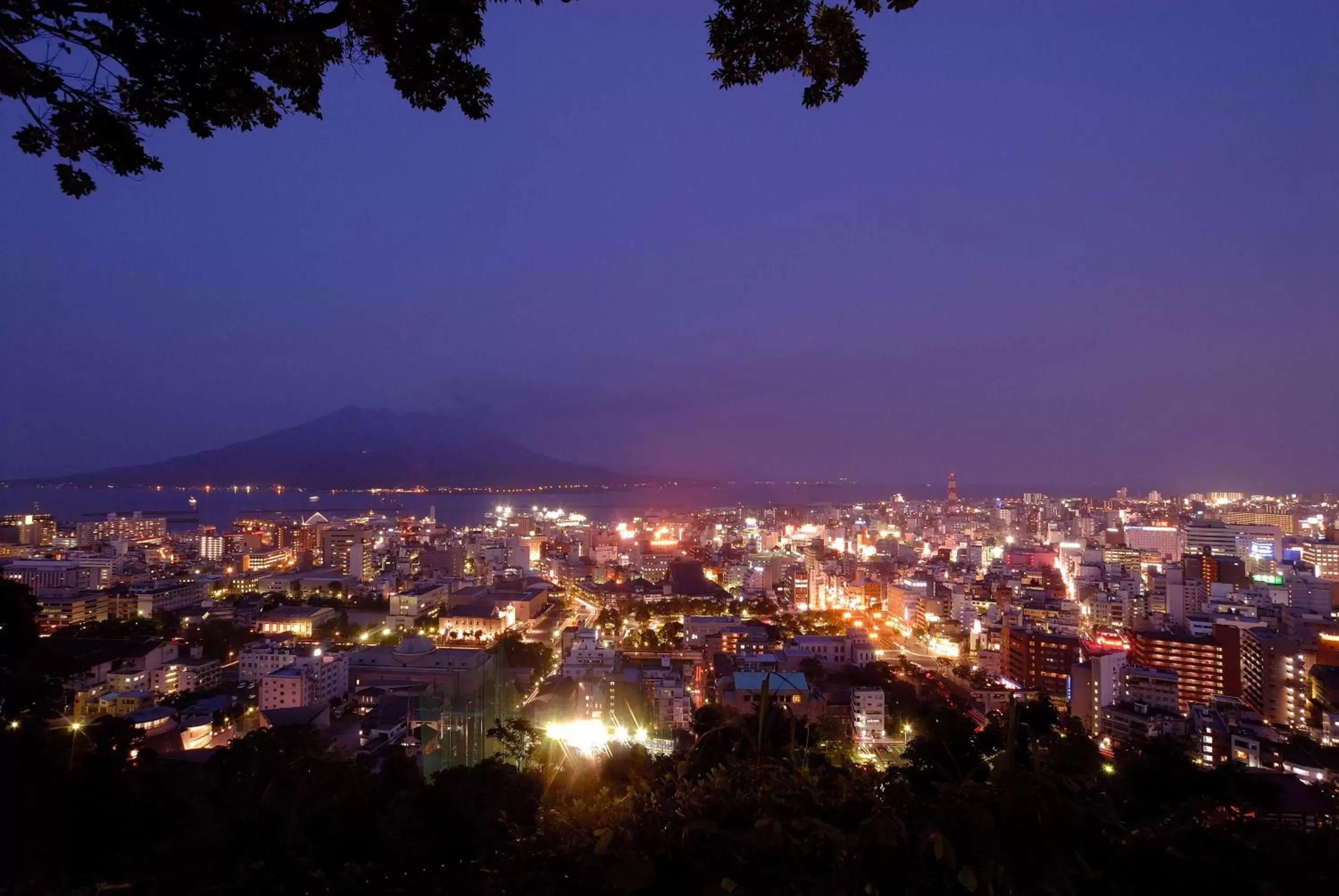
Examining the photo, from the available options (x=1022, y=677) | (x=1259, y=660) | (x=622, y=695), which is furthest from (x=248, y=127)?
(x=1259, y=660)

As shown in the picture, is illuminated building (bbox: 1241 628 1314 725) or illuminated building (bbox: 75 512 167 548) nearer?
illuminated building (bbox: 1241 628 1314 725)

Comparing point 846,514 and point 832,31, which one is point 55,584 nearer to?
point 832,31

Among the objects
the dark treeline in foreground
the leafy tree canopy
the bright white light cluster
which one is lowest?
the bright white light cluster

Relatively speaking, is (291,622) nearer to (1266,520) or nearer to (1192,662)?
(1192,662)

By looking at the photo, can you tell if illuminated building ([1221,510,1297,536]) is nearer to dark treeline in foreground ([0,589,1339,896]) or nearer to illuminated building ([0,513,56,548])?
dark treeline in foreground ([0,589,1339,896])

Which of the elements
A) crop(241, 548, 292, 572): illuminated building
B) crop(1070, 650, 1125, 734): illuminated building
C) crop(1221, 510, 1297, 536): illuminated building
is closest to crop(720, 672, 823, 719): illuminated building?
crop(1070, 650, 1125, 734): illuminated building
